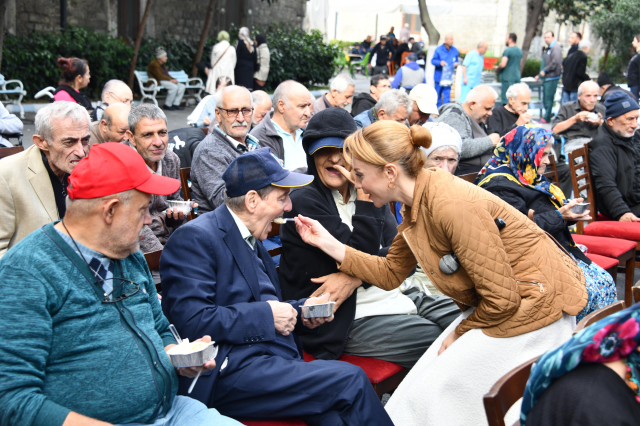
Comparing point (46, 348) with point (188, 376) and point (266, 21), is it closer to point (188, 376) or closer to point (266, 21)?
point (188, 376)

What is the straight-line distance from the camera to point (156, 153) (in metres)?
4.33

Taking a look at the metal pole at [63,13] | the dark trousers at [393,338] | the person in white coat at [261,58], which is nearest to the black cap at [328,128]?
the dark trousers at [393,338]

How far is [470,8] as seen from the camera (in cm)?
4147

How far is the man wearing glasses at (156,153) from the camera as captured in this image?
4.02 metres

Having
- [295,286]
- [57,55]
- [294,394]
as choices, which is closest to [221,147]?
[295,286]

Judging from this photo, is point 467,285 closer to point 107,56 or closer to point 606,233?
point 606,233

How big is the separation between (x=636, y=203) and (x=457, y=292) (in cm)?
375

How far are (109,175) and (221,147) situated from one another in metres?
2.53

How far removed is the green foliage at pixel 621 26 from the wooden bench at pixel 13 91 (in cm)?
2048

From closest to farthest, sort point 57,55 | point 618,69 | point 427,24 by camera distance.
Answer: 1. point 57,55
2. point 427,24
3. point 618,69

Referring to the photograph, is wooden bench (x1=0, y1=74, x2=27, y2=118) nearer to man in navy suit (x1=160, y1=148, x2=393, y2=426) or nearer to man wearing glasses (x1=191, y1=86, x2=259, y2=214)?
man wearing glasses (x1=191, y1=86, x2=259, y2=214)

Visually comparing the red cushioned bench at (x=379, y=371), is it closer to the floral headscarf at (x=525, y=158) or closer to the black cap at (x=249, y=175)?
the black cap at (x=249, y=175)

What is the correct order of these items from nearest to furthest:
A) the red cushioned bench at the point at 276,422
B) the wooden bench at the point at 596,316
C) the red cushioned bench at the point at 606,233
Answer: the wooden bench at the point at 596,316
the red cushioned bench at the point at 276,422
the red cushioned bench at the point at 606,233

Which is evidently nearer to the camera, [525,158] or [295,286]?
[295,286]
